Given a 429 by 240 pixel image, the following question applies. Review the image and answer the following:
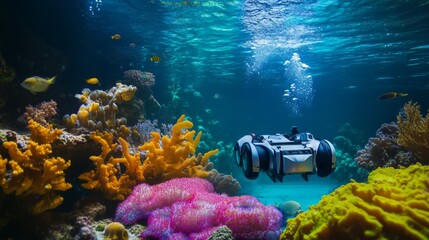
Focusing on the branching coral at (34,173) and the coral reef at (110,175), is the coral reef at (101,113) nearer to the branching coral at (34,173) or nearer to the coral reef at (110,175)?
the coral reef at (110,175)

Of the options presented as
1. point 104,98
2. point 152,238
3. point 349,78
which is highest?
point 349,78

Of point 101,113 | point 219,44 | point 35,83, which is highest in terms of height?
point 219,44

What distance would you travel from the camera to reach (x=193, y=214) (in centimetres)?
415

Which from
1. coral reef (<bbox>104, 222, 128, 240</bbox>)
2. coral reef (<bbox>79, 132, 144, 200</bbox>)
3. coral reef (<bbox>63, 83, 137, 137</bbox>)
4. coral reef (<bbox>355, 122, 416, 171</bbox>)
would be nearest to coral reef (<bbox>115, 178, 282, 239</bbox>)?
coral reef (<bbox>104, 222, 128, 240</bbox>)

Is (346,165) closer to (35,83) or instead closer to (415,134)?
(415,134)

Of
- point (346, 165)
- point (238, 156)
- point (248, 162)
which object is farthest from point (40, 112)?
point (346, 165)

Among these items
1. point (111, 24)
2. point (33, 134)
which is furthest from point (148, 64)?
point (33, 134)

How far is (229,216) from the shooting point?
404 cm

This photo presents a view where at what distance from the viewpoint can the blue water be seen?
1143 centimetres

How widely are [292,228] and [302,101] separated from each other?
2185 inches

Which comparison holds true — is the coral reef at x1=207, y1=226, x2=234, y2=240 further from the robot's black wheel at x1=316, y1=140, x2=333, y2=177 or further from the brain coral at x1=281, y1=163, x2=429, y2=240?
the robot's black wheel at x1=316, y1=140, x2=333, y2=177

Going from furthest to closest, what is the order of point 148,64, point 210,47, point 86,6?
1. point 148,64
2. point 210,47
3. point 86,6

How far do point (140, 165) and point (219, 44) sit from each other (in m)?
15.1

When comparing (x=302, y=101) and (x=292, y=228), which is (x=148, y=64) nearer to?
(x=292, y=228)
